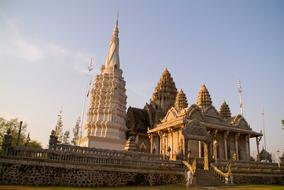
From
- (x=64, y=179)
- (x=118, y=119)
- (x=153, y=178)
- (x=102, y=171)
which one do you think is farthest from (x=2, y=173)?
(x=118, y=119)

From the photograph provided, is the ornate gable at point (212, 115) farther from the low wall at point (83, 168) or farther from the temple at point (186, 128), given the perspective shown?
the low wall at point (83, 168)

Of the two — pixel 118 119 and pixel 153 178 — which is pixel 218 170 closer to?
pixel 153 178

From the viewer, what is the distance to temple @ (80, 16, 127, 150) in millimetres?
38062

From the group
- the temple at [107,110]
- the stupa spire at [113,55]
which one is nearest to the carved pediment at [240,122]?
the temple at [107,110]

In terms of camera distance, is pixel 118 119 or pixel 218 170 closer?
pixel 218 170

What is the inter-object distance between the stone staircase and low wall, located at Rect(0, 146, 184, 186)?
1556 millimetres

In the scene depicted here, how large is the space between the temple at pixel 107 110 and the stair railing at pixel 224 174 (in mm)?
18899

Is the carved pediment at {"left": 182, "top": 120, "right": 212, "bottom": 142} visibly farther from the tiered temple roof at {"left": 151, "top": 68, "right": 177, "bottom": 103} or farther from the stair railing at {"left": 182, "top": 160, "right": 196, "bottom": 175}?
the tiered temple roof at {"left": 151, "top": 68, "right": 177, "bottom": 103}

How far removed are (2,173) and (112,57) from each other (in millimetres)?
33853

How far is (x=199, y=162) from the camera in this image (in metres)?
24.3

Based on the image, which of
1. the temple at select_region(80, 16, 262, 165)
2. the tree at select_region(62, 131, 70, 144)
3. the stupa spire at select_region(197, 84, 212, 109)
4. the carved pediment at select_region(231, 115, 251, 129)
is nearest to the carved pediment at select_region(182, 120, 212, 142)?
the temple at select_region(80, 16, 262, 165)

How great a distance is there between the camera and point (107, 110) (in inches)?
1590

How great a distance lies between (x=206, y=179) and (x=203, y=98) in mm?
26132

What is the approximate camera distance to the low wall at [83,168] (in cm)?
1527
